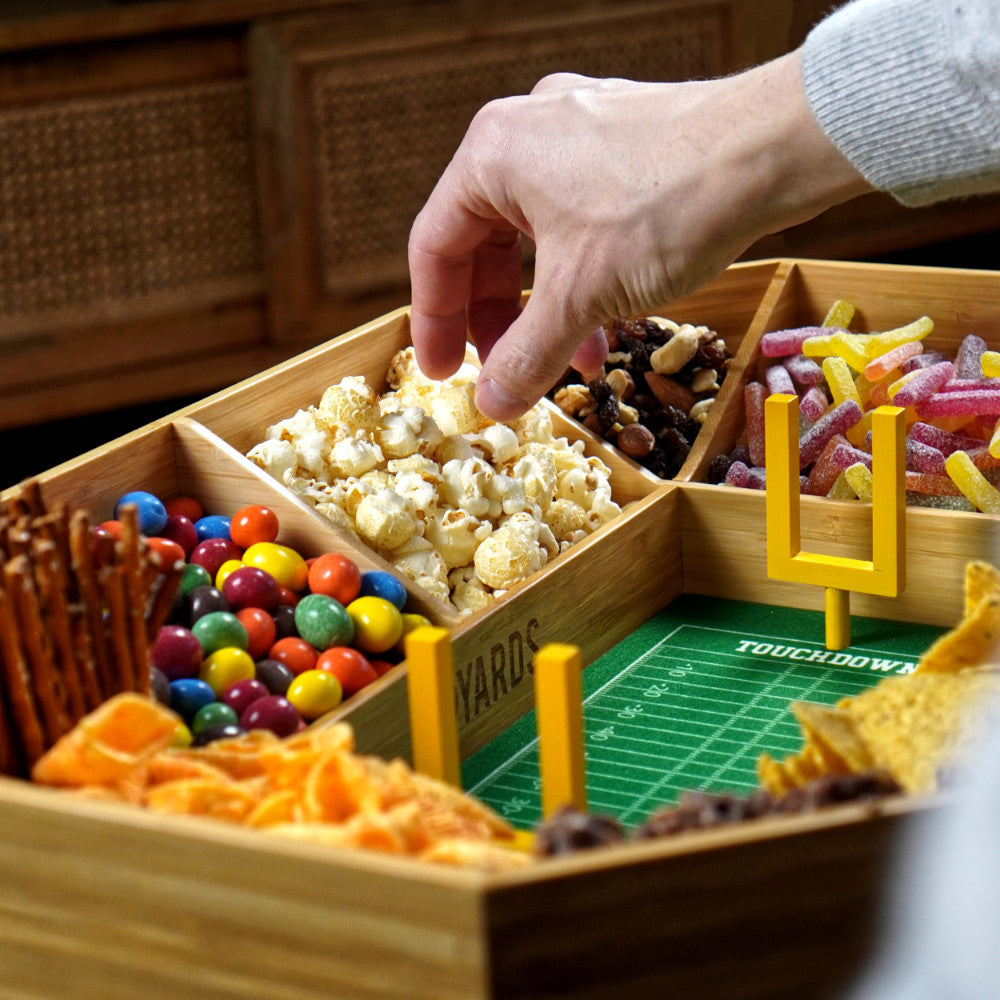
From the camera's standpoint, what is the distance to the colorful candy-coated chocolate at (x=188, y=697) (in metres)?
1.29

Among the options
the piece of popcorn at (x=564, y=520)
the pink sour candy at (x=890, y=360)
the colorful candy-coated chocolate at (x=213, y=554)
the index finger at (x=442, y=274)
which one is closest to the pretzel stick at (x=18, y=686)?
the colorful candy-coated chocolate at (x=213, y=554)

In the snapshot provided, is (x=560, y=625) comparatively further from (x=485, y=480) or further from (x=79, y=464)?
(x=79, y=464)

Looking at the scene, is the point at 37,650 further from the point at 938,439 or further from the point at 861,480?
the point at 938,439

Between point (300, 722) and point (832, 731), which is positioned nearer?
point (832, 731)

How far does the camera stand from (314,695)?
4.54ft

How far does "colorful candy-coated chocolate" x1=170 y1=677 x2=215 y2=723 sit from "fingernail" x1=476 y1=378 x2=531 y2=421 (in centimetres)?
50

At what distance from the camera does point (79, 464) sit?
163 centimetres

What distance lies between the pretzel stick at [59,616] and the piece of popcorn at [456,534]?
2.44 ft

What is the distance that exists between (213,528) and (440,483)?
29cm

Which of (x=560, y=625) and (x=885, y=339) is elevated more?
(x=885, y=339)

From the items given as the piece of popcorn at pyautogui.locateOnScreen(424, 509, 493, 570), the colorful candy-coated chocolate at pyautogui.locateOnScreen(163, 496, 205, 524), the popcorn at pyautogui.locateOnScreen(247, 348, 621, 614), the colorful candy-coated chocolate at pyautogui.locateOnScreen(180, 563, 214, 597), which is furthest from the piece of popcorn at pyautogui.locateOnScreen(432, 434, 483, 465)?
the colorful candy-coated chocolate at pyautogui.locateOnScreen(180, 563, 214, 597)

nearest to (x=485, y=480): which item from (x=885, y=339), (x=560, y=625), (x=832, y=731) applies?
(x=560, y=625)

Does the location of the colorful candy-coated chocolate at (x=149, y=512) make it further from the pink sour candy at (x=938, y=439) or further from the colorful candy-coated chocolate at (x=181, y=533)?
the pink sour candy at (x=938, y=439)

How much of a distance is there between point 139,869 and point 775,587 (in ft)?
3.79
